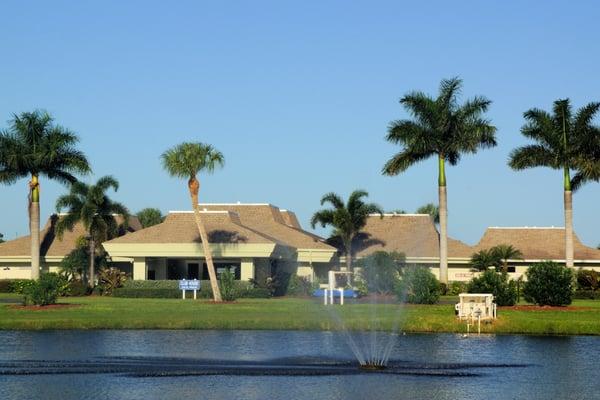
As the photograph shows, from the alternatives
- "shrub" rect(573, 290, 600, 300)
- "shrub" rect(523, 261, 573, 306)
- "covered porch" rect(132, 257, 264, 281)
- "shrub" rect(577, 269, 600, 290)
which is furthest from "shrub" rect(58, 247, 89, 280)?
"shrub" rect(523, 261, 573, 306)

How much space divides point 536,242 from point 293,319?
4699 centimetres

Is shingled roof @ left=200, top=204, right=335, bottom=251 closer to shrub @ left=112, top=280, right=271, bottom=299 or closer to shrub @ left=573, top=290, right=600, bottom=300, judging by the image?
shrub @ left=112, top=280, right=271, bottom=299

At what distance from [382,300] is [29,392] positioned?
4202 cm

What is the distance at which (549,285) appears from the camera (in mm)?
51812

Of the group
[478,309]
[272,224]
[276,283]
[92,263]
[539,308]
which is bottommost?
[539,308]

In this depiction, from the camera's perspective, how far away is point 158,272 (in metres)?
77.8

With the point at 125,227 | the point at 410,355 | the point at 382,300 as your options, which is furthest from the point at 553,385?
the point at 125,227

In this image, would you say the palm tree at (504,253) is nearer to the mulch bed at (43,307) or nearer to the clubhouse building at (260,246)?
the clubhouse building at (260,246)

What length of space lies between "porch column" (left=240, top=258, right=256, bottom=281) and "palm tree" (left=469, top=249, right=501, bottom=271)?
1978 centimetres

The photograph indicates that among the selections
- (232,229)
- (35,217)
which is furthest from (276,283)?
(35,217)

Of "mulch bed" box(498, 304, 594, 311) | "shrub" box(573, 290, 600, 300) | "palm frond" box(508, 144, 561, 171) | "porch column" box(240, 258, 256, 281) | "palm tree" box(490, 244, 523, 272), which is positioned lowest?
"shrub" box(573, 290, 600, 300)

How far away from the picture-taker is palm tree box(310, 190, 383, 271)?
81438mm

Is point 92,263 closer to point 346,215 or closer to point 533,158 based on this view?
point 346,215

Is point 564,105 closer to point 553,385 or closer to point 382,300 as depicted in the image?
point 382,300
